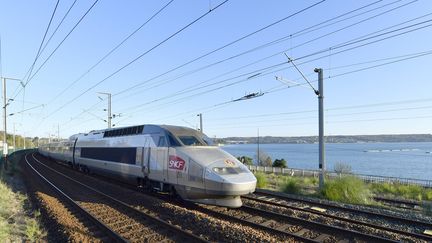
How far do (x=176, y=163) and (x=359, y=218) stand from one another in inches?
237

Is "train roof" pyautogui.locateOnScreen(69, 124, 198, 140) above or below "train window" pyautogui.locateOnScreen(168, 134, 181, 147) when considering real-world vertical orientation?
above

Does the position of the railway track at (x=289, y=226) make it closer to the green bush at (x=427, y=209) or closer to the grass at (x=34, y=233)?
the grass at (x=34, y=233)

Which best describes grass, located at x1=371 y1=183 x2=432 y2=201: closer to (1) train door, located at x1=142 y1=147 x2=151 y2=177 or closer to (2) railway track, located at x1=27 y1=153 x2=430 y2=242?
(2) railway track, located at x1=27 y1=153 x2=430 y2=242

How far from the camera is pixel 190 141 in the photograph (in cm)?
1328

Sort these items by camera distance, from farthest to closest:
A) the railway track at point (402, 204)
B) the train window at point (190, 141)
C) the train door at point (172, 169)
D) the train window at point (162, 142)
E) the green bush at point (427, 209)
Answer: the railway track at point (402, 204)
the train window at point (162, 142)
the train window at point (190, 141)
the green bush at point (427, 209)
the train door at point (172, 169)

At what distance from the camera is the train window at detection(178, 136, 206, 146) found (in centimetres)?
1311

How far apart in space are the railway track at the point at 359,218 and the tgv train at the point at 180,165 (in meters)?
1.76

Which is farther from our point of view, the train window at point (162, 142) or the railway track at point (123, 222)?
the train window at point (162, 142)

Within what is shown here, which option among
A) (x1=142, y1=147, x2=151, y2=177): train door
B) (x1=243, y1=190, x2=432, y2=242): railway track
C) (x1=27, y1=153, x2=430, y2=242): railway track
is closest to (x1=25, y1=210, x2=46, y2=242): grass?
(x1=27, y1=153, x2=430, y2=242): railway track

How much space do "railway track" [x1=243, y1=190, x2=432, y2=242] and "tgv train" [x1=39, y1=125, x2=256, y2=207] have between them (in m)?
1.76

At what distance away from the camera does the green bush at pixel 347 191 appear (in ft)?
50.9

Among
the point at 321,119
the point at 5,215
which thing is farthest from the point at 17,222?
the point at 321,119

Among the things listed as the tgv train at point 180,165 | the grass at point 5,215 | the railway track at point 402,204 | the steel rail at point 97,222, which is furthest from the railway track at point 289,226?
the railway track at point 402,204

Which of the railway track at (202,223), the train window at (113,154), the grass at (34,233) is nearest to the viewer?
the railway track at (202,223)
